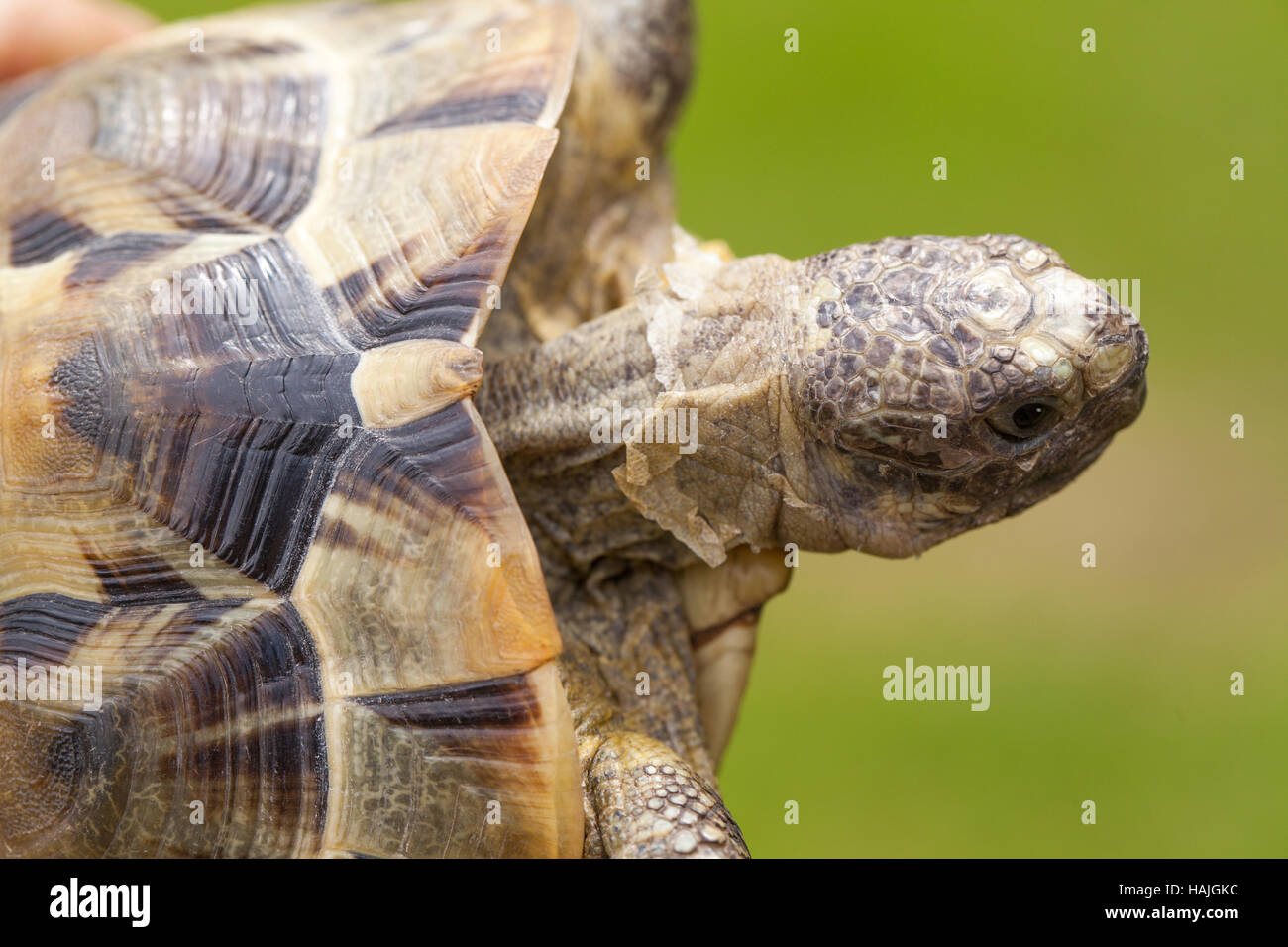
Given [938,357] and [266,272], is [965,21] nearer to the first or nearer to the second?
[938,357]

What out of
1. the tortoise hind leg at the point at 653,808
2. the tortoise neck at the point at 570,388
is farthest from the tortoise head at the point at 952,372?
the tortoise hind leg at the point at 653,808

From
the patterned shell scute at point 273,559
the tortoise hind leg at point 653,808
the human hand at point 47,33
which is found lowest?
the tortoise hind leg at point 653,808

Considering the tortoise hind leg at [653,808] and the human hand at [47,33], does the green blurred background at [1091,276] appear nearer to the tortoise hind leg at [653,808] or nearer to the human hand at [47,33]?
the tortoise hind leg at [653,808]

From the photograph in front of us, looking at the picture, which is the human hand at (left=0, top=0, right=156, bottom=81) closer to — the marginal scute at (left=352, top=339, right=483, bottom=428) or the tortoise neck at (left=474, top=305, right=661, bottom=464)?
the tortoise neck at (left=474, top=305, right=661, bottom=464)

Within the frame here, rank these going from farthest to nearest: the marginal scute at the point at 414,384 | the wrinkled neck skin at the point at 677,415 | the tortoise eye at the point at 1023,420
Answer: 1. the wrinkled neck skin at the point at 677,415
2. the tortoise eye at the point at 1023,420
3. the marginal scute at the point at 414,384

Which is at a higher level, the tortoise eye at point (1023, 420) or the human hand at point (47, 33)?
the human hand at point (47, 33)

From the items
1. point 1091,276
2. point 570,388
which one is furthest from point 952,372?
point 1091,276
